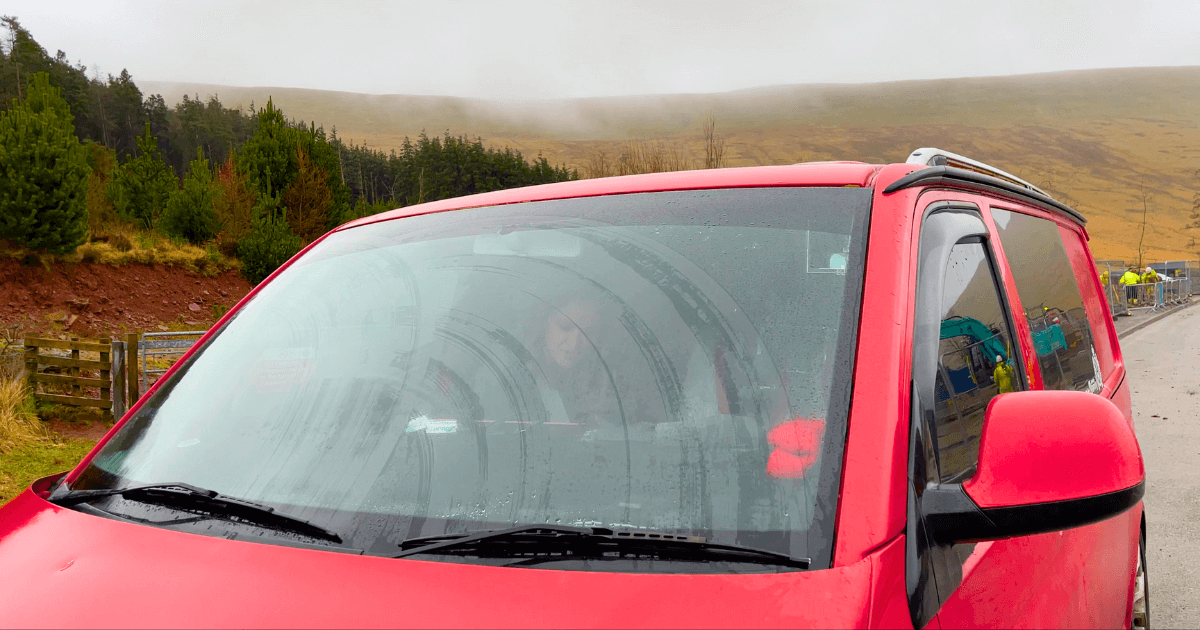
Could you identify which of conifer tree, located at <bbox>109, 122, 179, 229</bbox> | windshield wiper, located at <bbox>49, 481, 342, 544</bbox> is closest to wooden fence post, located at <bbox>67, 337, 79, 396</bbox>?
windshield wiper, located at <bbox>49, 481, 342, 544</bbox>

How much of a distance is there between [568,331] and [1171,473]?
7827 mm

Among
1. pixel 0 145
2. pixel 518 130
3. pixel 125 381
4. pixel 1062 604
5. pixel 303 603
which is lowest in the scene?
pixel 125 381

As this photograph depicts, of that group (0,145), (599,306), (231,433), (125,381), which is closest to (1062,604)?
(599,306)

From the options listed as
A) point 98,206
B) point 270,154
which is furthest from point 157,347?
point 270,154

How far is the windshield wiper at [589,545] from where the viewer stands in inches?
45.6

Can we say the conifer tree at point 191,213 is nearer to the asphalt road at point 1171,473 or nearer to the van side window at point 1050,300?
the asphalt road at point 1171,473

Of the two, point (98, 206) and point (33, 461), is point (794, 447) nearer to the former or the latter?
point (33, 461)

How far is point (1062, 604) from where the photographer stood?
1.75 metres

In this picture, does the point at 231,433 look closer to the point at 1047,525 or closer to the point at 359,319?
the point at 359,319

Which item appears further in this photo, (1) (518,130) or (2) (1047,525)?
(1) (518,130)

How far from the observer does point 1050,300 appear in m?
2.61

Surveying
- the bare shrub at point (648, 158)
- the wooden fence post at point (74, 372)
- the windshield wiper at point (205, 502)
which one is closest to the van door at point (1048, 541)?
the windshield wiper at point (205, 502)

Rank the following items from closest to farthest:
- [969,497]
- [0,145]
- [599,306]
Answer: [969,497], [599,306], [0,145]

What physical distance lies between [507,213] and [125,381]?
12321 mm
